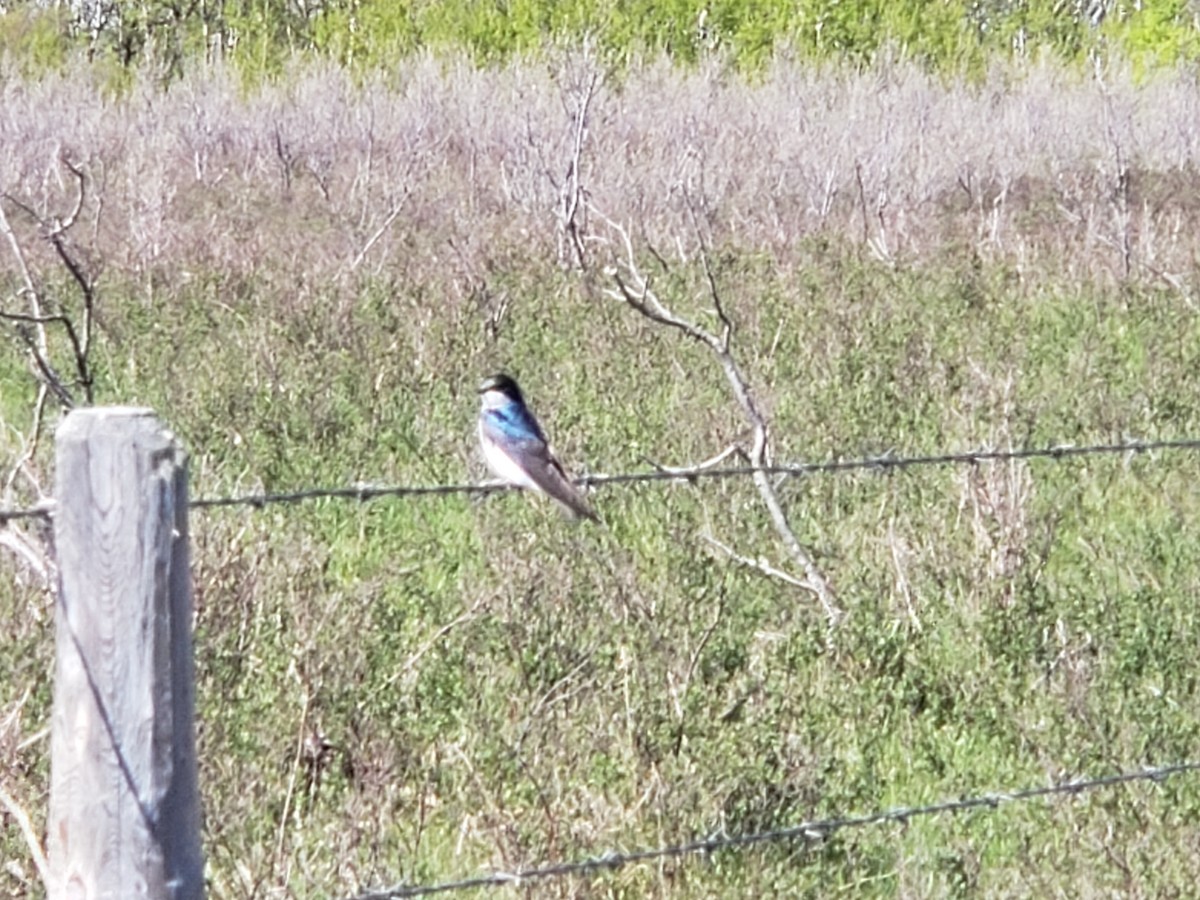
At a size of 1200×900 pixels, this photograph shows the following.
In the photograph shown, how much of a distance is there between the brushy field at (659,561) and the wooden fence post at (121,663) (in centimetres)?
132

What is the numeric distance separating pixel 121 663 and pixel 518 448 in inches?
118

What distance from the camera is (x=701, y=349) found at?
30.8 ft

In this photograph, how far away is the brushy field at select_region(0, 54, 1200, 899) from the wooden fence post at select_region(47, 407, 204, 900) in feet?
4.35

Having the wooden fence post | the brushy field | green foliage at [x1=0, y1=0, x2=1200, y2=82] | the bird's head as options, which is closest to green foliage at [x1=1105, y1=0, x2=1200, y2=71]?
green foliage at [x1=0, y1=0, x2=1200, y2=82]

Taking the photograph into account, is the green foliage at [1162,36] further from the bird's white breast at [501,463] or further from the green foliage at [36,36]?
the bird's white breast at [501,463]

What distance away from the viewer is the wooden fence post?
1946 mm

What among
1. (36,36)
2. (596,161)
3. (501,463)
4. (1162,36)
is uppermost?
(1162,36)

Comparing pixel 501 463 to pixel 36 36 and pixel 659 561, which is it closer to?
pixel 659 561

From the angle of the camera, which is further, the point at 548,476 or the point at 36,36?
the point at 36,36

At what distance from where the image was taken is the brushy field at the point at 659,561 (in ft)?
13.0

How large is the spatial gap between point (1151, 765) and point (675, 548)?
203 centimetres

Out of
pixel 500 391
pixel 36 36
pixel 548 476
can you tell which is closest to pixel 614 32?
pixel 36 36

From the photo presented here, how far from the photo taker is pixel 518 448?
16.2ft

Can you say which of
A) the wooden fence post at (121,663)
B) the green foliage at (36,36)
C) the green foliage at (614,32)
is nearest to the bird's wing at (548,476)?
the wooden fence post at (121,663)
